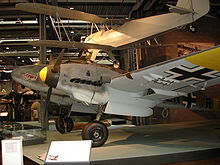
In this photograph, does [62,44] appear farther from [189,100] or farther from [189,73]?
[189,100]

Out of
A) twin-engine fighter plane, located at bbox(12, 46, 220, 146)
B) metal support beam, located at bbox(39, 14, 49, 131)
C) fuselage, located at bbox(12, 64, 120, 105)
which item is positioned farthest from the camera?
metal support beam, located at bbox(39, 14, 49, 131)

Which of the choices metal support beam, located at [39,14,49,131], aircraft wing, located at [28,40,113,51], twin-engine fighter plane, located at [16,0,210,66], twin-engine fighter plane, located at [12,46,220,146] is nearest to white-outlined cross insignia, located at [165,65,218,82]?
twin-engine fighter plane, located at [12,46,220,146]

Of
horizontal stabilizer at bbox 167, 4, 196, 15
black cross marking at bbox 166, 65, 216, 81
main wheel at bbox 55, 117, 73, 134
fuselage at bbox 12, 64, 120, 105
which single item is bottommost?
main wheel at bbox 55, 117, 73, 134

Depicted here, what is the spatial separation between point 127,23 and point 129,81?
3.17 meters

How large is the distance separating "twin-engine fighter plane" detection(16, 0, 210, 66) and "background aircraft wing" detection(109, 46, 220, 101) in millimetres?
1697

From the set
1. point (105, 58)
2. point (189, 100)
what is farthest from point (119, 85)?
point (105, 58)

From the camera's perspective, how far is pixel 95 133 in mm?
5297

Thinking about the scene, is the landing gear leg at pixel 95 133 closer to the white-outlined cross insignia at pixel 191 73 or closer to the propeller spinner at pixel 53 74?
the propeller spinner at pixel 53 74

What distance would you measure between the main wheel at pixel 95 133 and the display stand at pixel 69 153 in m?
2.12

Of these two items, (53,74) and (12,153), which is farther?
(53,74)

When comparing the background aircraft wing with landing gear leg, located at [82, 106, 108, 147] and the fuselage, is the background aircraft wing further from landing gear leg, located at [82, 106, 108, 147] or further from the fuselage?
landing gear leg, located at [82, 106, 108, 147]

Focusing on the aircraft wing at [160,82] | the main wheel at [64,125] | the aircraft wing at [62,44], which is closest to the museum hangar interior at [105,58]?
the main wheel at [64,125]

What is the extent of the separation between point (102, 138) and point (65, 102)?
2570 mm

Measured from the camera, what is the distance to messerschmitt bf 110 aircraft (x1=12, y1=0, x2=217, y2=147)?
4.56 metres
